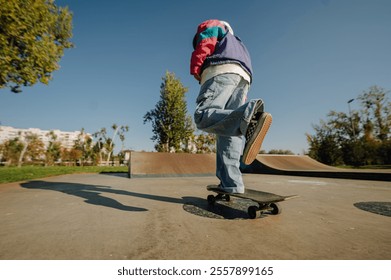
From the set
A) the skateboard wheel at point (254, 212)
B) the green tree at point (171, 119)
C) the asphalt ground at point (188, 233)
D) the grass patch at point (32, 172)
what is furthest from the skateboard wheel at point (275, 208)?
the green tree at point (171, 119)

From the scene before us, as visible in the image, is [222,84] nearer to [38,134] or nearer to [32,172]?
[32,172]

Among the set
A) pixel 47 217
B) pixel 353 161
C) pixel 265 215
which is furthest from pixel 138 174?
pixel 353 161

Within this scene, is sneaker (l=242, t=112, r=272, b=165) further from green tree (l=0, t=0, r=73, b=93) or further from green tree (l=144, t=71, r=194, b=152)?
green tree (l=144, t=71, r=194, b=152)

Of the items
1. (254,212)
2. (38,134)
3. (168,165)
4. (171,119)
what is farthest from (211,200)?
(38,134)

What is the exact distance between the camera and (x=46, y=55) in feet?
17.6

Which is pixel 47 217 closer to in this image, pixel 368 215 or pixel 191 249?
pixel 191 249

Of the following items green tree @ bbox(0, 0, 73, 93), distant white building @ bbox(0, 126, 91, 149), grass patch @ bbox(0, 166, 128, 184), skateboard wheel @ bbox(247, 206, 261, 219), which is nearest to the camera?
skateboard wheel @ bbox(247, 206, 261, 219)

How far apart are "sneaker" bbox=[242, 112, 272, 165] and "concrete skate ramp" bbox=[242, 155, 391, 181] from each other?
7319mm

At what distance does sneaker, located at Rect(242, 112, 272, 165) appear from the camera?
1.89m

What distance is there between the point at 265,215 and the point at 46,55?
6.69 metres

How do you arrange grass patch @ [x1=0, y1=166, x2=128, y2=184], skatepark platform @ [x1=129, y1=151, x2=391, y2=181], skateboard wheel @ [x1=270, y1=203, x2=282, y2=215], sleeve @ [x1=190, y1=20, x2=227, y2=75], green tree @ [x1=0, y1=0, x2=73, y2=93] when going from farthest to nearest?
skatepark platform @ [x1=129, y1=151, x2=391, y2=181]
grass patch @ [x1=0, y1=166, x2=128, y2=184]
green tree @ [x1=0, y1=0, x2=73, y2=93]
sleeve @ [x1=190, y1=20, x2=227, y2=75]
skateboard wheel @ [x1=270, y1=203, x2=282, y2=215]

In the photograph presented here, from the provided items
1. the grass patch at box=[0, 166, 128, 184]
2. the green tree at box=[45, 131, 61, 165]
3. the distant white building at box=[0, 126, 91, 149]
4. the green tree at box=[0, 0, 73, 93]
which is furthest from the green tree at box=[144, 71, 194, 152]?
the distant white building at box=[0, 126, 91, 149]

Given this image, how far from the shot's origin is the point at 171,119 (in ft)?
71.8

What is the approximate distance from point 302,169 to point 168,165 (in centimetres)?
773
